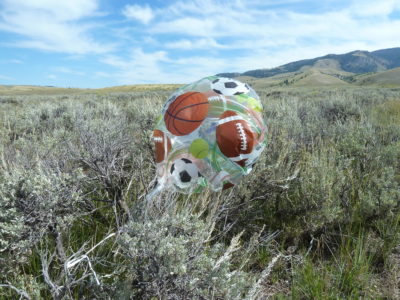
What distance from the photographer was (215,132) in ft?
7.38

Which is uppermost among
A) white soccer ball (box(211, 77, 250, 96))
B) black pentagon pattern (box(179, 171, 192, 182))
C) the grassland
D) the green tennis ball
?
white soccer ball (box(211, 77, 250, 96))

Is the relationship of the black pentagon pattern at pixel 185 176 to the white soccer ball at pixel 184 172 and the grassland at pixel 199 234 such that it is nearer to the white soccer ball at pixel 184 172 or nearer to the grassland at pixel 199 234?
the white soccer ball at pixel 184 172

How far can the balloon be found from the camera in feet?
7.36

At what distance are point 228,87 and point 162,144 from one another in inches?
30.8

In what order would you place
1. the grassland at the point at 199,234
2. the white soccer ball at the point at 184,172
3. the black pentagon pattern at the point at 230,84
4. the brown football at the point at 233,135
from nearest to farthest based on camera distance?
the grassland at the point at 199,234 → the brown football at the point at 233,135 → the white soccer ball at the point at 184,172 → the black pentagon pattern at the point at 230,84

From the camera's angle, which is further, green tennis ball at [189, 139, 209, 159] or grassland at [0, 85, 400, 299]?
green tennis ball at [189, 139, 209, 159]

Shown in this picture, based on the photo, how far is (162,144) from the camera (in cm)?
245

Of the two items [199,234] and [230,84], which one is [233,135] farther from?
[199,234]

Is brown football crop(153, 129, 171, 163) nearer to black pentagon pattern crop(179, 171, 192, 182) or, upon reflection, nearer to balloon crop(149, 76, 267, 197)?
balloon crop(149, 76, 267, 197)

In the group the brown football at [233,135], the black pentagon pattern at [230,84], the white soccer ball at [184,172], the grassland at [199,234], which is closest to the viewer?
the grassland at [199,234]

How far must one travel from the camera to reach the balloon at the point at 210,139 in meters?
2.24

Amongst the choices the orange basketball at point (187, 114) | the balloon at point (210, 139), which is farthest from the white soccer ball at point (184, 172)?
the orange basketball at point (187, 114)

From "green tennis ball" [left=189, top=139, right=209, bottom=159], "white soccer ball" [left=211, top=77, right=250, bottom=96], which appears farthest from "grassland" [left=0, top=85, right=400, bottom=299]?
"white soccer ball" [left=211, top=77, right=250, bottom=96]

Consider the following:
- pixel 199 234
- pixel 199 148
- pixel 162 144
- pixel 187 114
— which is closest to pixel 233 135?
pixel 199 148
